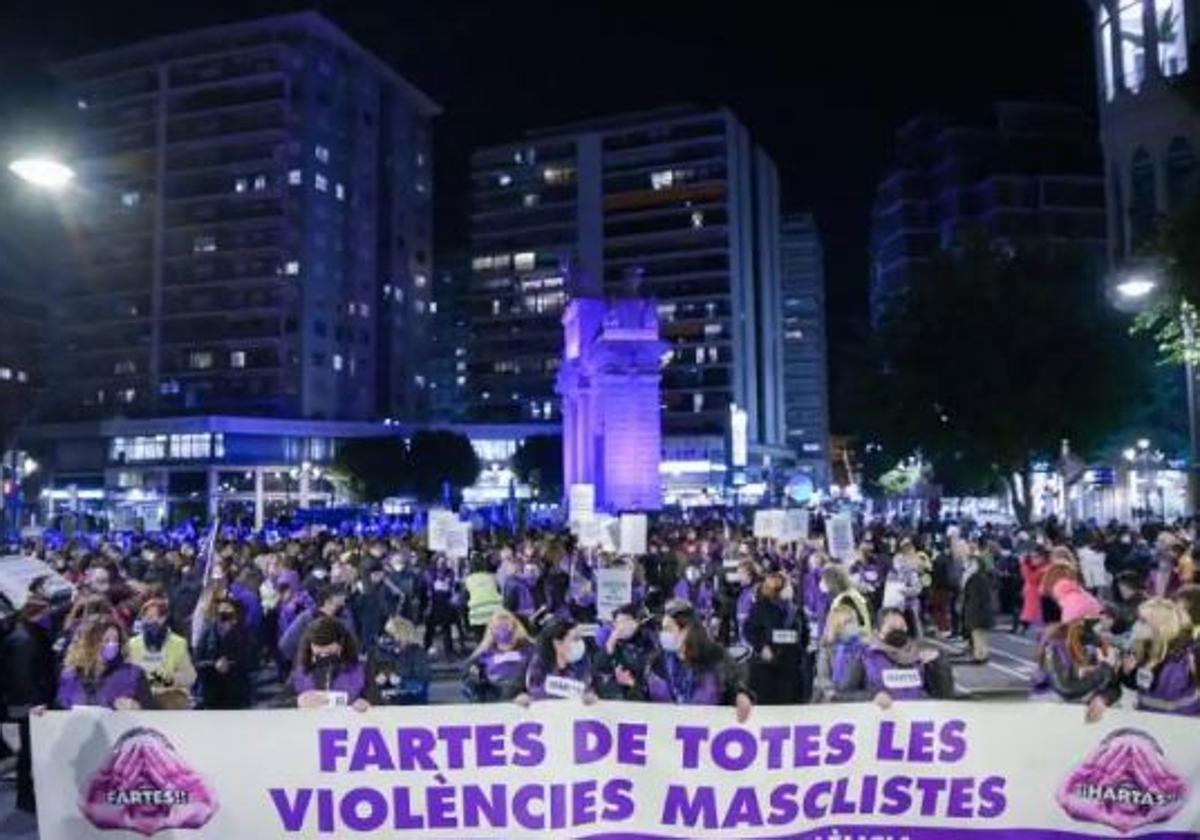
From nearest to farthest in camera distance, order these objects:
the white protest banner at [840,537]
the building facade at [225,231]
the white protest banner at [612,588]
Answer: the white protest banner at [612,588] < the white protest banner at [840,537] < the building facade at [225,231]

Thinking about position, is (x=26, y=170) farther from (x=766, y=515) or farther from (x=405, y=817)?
(x=766, y=515)

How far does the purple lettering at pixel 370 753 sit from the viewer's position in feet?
Result: 23.3

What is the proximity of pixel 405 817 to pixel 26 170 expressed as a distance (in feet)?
18.4

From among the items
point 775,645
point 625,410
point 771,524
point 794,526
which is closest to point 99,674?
point 775,645

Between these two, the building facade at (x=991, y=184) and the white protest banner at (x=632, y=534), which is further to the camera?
the building facade at (x=991, y=184)

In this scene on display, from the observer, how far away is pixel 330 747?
7.11m

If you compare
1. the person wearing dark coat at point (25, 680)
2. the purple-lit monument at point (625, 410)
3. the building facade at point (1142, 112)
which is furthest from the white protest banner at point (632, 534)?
the purple-lit monument at point (625, 410)

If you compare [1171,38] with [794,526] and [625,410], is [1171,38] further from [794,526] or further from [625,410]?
[625,410]

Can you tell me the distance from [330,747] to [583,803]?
1.46 meters

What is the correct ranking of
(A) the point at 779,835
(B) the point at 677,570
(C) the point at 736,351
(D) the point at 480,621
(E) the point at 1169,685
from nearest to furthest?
(A) the point at 779,835 < (E) the point at 1169,685 < (D) the point at 480,621 < (B) the point at 677,570 < (C) the point at 736,351

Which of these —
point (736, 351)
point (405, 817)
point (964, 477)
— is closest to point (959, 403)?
point (964, 477)

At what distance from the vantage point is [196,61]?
11100 cm

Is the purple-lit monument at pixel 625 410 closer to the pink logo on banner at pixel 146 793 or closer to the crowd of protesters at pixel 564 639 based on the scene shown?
the crowd of protesters at pixel 564 639

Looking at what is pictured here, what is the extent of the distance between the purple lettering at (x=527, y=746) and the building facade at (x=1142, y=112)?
37374 millimetres
